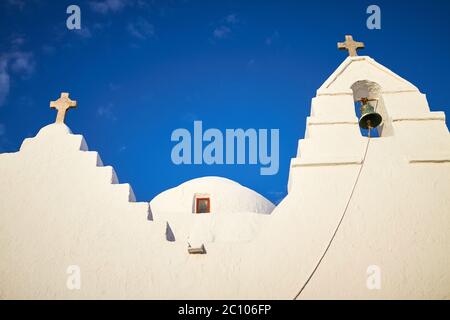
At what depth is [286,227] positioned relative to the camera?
723 cm

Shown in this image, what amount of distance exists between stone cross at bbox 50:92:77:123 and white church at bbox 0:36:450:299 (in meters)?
0.10

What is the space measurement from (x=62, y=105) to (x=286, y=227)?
246 inches

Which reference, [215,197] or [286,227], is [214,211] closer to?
[215,197]

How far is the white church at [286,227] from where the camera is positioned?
6.61 meters

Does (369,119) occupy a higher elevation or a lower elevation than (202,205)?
higher

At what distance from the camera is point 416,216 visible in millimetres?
7164

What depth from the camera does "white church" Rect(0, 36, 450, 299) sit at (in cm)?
661

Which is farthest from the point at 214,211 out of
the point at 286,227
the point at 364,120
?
the point at 286,227

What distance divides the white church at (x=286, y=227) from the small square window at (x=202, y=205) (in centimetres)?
826

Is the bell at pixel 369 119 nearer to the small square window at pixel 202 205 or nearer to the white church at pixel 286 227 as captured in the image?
the white church at pixel 286 227

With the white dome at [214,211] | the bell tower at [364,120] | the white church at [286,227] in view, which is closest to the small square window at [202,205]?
the white dome at [214,211]
